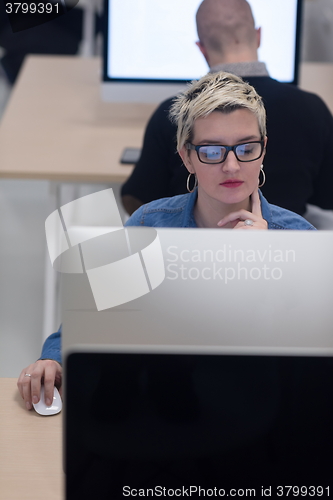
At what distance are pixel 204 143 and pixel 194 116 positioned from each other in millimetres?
51

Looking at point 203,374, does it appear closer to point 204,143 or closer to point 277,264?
point 277,264

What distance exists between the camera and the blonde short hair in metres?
1.09

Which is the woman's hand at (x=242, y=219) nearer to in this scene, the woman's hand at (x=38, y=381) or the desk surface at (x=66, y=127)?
the woman's hand at (x=38, y=381)

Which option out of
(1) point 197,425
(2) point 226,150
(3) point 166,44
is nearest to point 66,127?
(3) point 166,44

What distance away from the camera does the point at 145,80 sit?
2279mm

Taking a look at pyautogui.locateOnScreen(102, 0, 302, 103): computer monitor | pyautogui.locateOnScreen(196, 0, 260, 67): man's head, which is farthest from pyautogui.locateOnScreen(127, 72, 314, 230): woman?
pyautogui.locateOnScreen(102, 0, 302, 103): computer monitor

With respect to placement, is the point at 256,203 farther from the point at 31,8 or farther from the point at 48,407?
the point at 31,8

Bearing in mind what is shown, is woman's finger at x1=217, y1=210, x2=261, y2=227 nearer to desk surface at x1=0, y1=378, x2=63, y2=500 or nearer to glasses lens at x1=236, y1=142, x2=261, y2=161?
glasses lens at x1=236, y1=142, x2=261, y2=161

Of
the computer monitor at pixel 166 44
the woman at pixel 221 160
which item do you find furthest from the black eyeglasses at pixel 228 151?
the computer monitor at pixel 166 44

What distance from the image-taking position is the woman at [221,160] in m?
1.08

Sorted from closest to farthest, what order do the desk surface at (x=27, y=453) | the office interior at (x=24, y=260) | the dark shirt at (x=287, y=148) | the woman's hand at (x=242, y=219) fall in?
the desk surface at (x=27, y=453) < the woman's hand at (x=242, y=219) < the dark shirt at (x=287, y=148) < the office interior at (x=24, y=260)

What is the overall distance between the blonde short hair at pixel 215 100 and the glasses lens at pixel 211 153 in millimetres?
44

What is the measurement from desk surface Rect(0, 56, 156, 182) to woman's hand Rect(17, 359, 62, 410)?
104 centimetres

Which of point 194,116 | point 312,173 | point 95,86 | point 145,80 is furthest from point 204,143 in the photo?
point 95,86
